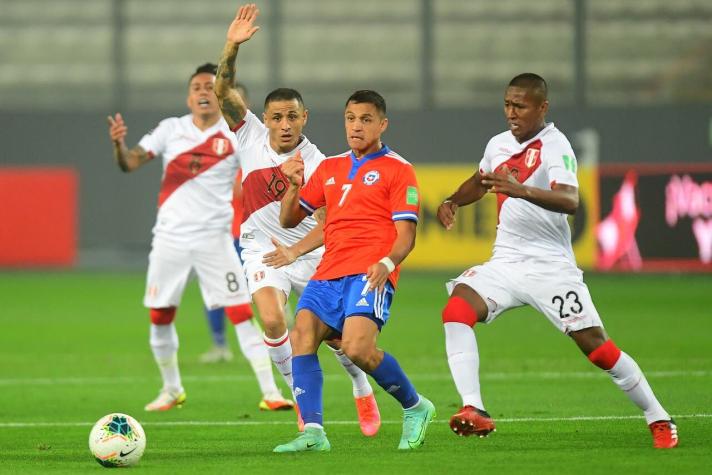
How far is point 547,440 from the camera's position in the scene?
811 centimetres

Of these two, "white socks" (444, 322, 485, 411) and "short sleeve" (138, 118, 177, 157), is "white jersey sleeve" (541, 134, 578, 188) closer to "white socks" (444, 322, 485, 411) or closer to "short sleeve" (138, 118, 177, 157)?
"white socks" (444, 322, 485, 411)

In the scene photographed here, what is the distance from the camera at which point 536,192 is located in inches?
291

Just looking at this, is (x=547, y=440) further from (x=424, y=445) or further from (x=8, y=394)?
(x=8, y=394)

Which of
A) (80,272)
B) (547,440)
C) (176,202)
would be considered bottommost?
(80,272)

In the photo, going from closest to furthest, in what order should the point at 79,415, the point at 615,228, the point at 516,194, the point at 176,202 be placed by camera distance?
1. the point at 516,194
2. the point at 79,415
3. the point at 176,202
4. the point at 615,228

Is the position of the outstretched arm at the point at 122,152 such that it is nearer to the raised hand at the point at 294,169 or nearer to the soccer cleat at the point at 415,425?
the raised hand at the point at 294,169

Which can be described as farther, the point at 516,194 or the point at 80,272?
the point at 80,272

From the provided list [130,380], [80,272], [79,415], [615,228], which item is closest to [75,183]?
[80,272]

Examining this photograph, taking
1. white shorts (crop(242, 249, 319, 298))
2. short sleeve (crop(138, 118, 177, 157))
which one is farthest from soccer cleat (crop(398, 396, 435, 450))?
short sleeve (crop(138, 118, 177, 157))

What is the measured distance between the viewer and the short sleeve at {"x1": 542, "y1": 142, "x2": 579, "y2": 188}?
25.0ft

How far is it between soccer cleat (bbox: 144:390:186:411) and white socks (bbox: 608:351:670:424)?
3699 millimetres

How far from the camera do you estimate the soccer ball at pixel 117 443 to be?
7.25 m

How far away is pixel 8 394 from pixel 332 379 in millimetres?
2651

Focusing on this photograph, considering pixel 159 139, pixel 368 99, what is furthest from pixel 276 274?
pixel 159 139
